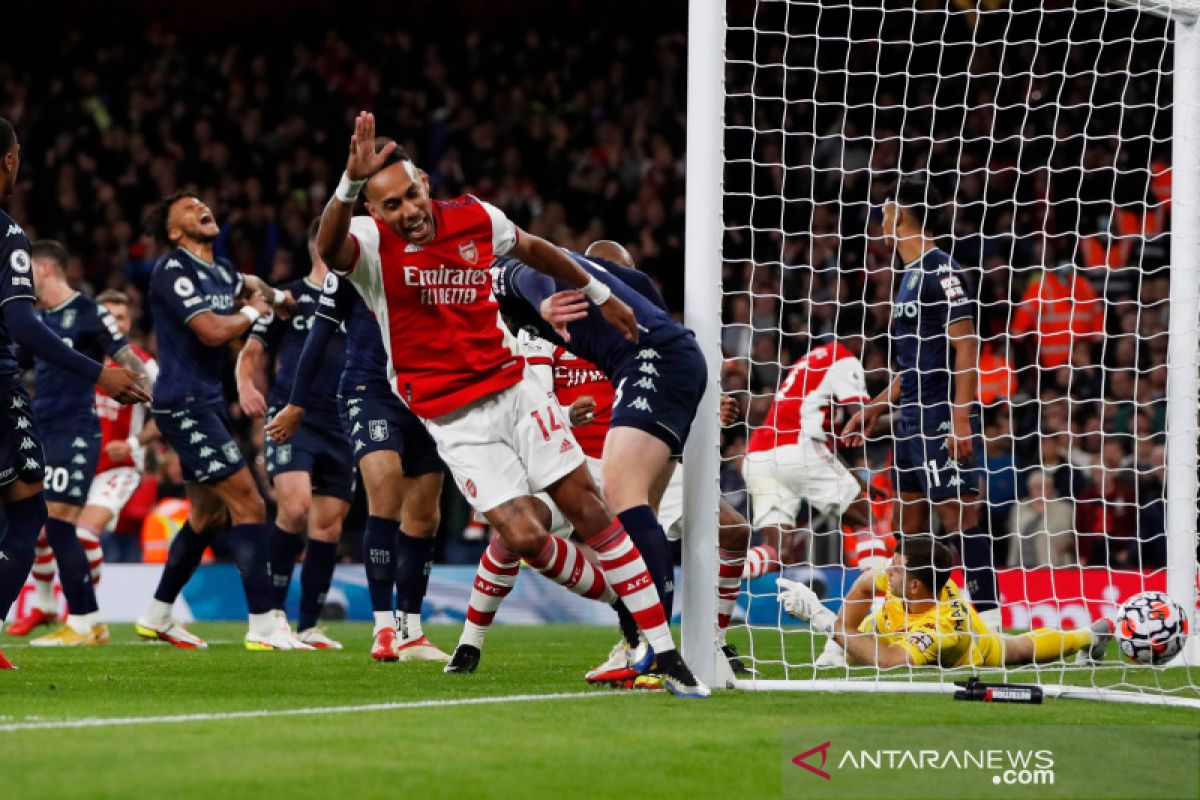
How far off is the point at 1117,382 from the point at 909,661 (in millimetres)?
7416

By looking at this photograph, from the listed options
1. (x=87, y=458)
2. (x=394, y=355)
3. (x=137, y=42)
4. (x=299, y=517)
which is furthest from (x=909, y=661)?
(x=137, y=42)

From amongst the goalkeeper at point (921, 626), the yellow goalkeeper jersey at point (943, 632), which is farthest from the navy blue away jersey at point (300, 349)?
the yellow goalkeeper jersey at point (943, 632)

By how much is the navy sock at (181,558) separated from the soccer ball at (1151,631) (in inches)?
200

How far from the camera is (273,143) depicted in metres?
19.4

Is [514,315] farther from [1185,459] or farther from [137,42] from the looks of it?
[137,42]

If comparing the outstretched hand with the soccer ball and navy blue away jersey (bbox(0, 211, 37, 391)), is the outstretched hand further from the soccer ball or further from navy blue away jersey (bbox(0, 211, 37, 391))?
the soccer ball

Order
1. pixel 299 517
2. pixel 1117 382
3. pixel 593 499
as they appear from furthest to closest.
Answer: pixel 1117 382 → pixel 299 517 → pixel 593 499

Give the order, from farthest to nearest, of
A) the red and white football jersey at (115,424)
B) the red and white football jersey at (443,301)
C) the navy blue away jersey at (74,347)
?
1. the red and white football jersey at (115,424)
2. the navy blue away jersey at (74,347)
3. the red and white football jersey at (443,301)

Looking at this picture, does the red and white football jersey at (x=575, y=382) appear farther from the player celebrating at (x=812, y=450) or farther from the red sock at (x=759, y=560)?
the player celebrating at (x=812, y=450)

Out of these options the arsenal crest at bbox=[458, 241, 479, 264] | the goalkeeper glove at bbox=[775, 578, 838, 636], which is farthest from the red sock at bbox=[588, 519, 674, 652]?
the goalkeeper glove at bbox=[775, 578, 838, 636]

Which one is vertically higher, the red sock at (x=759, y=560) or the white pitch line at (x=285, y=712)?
the red sock at (x=759, y=560)

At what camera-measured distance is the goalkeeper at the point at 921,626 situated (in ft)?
23.3

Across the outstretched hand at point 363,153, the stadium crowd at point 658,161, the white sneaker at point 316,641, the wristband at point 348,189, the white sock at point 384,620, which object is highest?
the stadium crowd at point 658,161

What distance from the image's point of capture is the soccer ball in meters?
6.70
